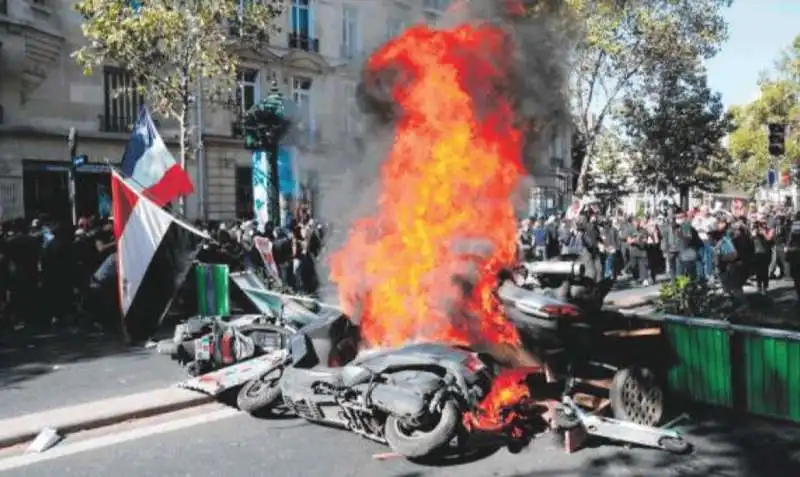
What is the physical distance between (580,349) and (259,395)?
114 inches

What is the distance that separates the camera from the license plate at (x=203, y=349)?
766 cm

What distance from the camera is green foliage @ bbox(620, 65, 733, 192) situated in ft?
96.0

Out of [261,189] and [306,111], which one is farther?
[261,189]

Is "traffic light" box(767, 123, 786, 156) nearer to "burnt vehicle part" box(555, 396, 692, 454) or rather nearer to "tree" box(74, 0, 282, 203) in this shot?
"tree" box(74, 0, 282, 203)

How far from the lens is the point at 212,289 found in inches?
478

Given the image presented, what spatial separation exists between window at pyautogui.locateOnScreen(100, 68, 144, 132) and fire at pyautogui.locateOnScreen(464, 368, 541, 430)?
20.7m

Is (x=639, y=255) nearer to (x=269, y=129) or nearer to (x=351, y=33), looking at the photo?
(x=269, y=129)

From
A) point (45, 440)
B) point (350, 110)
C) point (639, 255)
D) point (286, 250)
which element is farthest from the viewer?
point (639, 255)

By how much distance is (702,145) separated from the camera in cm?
3325

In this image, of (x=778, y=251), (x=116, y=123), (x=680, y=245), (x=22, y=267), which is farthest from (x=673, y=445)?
(x=116, y=123)

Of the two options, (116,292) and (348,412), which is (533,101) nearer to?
(348,412)

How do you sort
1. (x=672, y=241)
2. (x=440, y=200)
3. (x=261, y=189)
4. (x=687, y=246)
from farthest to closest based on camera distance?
(x=261, y=189) < (x=672, y=241) < (x=687, y=246) < (x=440, y=200)

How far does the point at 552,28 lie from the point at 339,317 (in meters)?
3.93

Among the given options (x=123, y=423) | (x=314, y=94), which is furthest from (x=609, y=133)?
(x=123, y=423)
